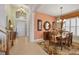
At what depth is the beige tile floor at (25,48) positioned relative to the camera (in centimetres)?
255

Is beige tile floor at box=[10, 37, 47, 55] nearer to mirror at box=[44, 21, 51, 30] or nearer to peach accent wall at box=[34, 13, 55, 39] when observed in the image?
peach accent wall at box=[34, 13, 55, 39]

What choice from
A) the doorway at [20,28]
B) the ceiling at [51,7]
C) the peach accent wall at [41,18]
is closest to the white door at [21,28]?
the doorway at [20,28]

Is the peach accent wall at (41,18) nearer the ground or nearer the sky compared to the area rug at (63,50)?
nearer the sky

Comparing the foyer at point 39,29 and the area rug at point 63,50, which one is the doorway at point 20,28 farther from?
the area rug at point 63,50

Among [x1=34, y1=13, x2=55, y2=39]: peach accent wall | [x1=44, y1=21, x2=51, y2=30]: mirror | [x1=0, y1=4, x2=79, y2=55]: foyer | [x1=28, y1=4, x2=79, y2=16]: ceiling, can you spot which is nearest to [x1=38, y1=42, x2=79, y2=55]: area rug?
[x1=0, y1=4, x2=79, y2=55]: foyer

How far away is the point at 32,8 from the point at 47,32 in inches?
21.1

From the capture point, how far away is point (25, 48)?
2570 millimetres

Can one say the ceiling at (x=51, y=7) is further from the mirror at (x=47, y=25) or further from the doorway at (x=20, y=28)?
the doorway at (x=20, y=28)

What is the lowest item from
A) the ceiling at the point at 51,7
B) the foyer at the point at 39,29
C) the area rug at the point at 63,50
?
the area rug at the point at 63,50

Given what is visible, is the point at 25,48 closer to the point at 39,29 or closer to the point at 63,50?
the point at 39,29

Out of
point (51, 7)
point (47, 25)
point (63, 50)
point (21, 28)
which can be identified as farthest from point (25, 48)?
point (51, 7)

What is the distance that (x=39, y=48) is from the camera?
259 centimetres

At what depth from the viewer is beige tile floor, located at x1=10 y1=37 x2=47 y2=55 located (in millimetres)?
2551
